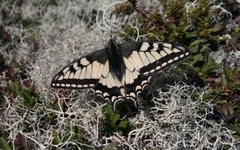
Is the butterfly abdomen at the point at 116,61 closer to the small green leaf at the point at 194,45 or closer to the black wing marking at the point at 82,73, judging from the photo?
the black wing marking at the point at 82,73

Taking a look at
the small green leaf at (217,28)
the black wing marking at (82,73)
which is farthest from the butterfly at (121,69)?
the small green leaf at (217,28)

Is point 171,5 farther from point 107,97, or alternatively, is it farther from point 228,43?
point 107,97

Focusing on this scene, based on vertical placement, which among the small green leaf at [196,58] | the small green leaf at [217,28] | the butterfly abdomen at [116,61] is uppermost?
the small green leaf at [217,28]

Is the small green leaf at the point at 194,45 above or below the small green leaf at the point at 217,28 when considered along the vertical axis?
below

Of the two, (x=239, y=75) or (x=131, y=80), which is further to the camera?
(x=239, y=75)

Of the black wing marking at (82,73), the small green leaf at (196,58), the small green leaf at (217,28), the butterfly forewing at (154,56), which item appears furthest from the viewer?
the small green leaf at (217,28)

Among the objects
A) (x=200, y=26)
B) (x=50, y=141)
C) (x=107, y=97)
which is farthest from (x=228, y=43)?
(x=50, y=141)

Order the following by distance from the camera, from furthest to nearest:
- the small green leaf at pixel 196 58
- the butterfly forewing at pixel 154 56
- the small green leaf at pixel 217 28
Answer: the small green leaf at pixel 217 28 → the small green leaf at pixel 196 58 → the butterfly forewing at pixel 154 56

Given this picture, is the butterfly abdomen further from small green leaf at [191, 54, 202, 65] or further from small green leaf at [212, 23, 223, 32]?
small green leaf at [212, 23, 223, 32]
